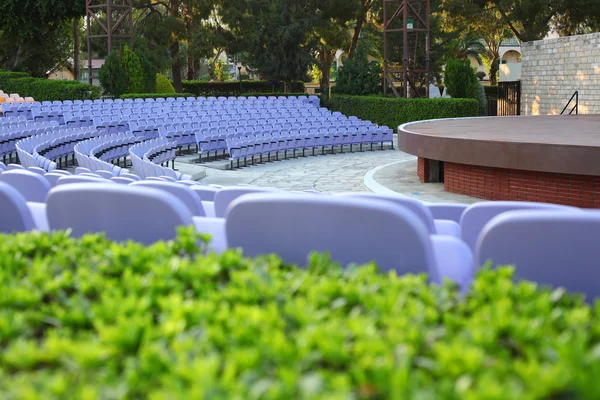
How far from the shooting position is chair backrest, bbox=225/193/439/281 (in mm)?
3111

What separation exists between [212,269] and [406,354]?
3.38ft

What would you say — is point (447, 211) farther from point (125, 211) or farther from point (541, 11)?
point (541, 11)

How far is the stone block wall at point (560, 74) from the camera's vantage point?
1065 inches

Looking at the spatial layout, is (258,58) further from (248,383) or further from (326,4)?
(248,383)

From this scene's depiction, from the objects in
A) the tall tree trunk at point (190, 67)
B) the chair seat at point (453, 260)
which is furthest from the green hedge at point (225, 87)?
the chair seat at point (453, 260)

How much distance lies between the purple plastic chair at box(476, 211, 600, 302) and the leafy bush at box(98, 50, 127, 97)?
32.0 metres

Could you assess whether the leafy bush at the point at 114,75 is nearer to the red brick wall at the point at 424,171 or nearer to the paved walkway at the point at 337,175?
the paved walkway at the point at 337,175

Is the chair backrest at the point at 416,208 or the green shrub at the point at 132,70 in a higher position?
the green shrub at the point at 132,70

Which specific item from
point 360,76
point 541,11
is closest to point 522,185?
point 360,76

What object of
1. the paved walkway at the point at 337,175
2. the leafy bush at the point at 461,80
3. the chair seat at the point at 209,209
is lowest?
the paved walkway at the point at 337,175

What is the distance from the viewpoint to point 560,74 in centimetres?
2883

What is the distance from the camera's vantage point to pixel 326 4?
150 ft

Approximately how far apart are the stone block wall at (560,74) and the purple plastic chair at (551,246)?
25482 millimetres

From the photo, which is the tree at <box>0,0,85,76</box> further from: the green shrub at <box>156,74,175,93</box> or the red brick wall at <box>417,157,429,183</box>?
the red brick wall at <box>417,157,429,183</box>
